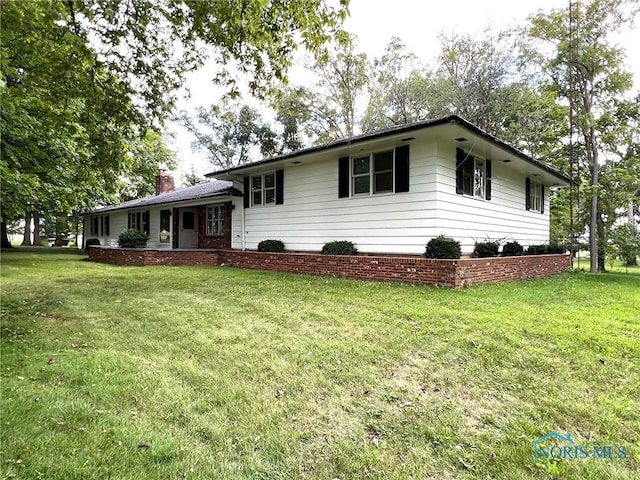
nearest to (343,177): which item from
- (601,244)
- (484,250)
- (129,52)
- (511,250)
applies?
(484,250)

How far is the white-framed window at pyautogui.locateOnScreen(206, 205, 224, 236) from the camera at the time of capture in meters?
14.8

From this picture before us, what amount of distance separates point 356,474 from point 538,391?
1.78 m

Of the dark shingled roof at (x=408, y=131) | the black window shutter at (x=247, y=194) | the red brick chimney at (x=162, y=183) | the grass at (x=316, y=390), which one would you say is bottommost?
the grass at (x=316, y=390)

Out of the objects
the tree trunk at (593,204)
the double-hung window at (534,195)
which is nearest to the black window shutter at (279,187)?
the double-hung window at (534,195)

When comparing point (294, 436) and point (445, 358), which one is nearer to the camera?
point (294, 436)

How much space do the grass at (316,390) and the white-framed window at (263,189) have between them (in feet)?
23.8

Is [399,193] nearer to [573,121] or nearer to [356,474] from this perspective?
[356,474]

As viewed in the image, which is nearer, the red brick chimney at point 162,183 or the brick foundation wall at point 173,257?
the brick foundation wall at point 173,257

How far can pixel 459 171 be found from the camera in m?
8.96

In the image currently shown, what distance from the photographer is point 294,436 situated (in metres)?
2.29

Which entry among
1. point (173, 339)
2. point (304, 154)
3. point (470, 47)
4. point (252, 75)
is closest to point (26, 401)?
point (173, 339)

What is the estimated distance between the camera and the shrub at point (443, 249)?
750 cm

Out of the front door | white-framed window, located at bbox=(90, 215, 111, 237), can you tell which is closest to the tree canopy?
the front door

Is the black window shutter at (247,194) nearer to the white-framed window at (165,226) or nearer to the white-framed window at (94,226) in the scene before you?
the white-framed window at (165,226)
